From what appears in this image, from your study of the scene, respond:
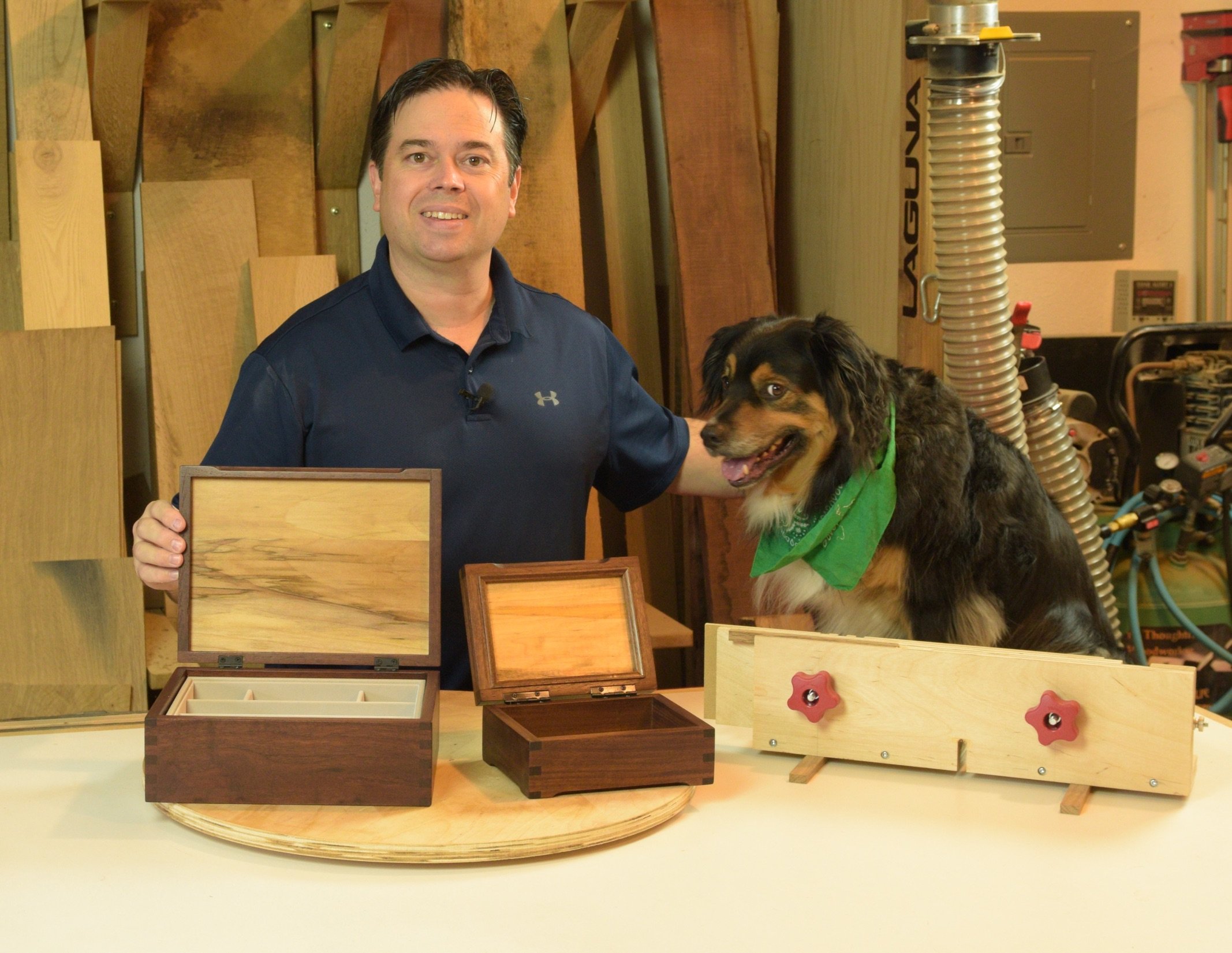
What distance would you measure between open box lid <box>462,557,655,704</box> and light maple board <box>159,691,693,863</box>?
15 centimetres

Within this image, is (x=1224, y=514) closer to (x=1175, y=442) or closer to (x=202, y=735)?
(x=1175, y=442)

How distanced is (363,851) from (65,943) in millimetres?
315

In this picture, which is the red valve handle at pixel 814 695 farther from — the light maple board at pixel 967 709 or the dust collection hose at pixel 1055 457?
the dust collection hose at pixel 1055 457

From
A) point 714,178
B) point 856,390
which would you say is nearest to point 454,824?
point 856,390

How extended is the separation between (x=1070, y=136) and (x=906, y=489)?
2477mm

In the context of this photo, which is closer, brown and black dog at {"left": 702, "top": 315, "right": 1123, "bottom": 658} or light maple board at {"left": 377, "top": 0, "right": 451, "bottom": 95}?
brown and black dog at {"left": 702, "top": 315, "right": 1123, "bottom": 658}

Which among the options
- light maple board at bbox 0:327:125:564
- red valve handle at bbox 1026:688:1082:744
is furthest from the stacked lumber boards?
red valve handle at bbox 1026:688:1082:744

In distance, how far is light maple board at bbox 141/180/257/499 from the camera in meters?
2.95

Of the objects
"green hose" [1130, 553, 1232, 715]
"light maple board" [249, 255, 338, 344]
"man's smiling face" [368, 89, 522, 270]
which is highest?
"man's smiling face" [368, 89, 522, 270]

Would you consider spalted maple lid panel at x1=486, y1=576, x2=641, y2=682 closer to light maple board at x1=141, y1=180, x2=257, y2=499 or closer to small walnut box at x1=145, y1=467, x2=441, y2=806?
small walnut box at x1=145, y1=467, x2=441, y2=806

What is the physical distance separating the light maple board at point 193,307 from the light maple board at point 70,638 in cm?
34

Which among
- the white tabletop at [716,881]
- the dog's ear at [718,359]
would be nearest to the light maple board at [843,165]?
the dog's ear at [718,359]

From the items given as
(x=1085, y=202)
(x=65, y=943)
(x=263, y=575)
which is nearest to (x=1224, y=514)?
(x=1085, y=202)

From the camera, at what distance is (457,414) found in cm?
221
